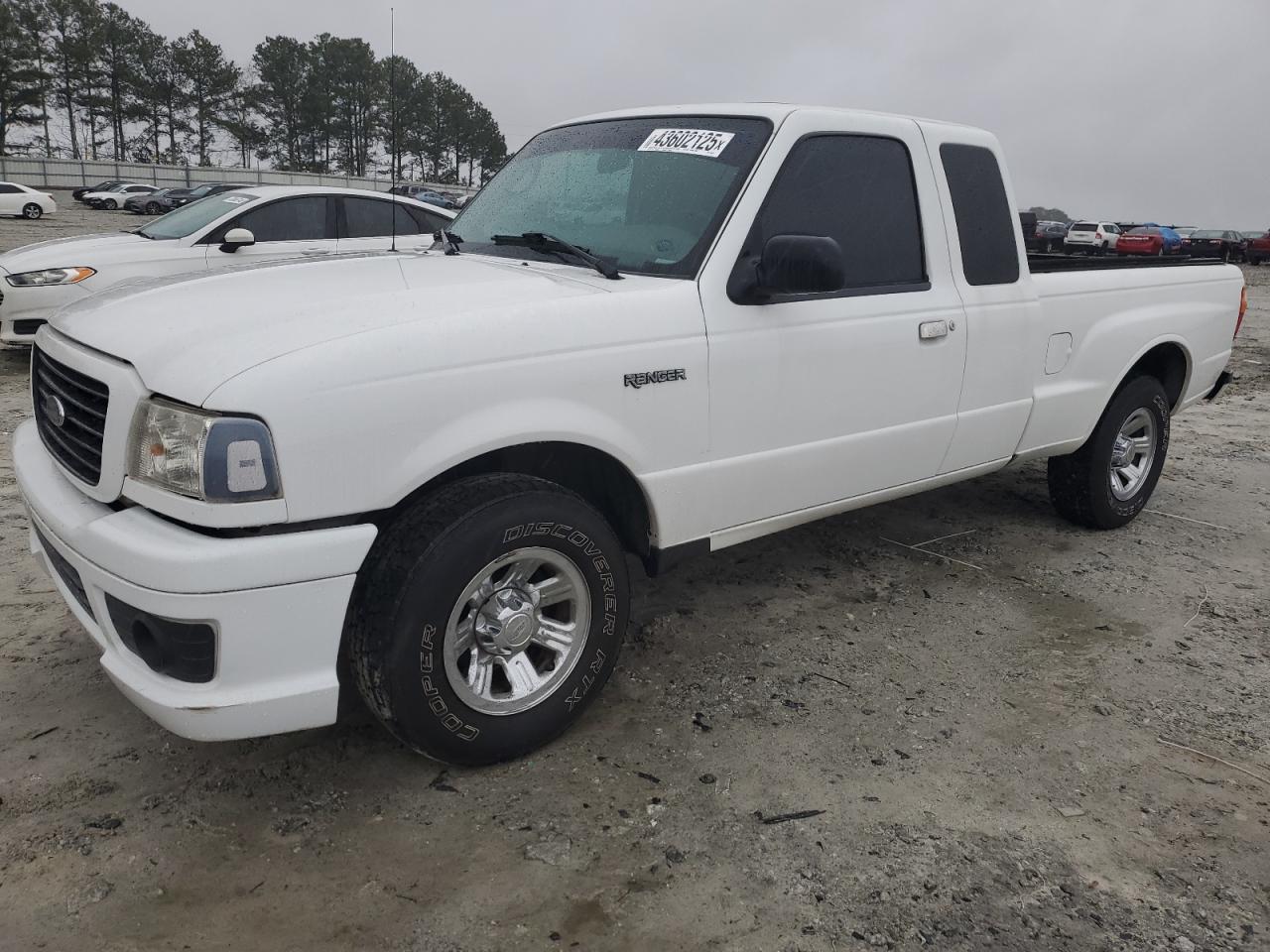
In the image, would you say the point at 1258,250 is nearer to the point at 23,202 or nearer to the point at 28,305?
the point at 28,305

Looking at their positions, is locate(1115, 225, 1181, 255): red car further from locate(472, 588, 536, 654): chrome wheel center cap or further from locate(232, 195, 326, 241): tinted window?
locate(472, 588, 536, 654): chrome wheel center cap

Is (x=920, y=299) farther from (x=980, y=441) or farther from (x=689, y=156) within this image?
(x=689, y=156)

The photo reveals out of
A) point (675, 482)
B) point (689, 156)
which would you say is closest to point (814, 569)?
point (675, 482)

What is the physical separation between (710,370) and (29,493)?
202cm

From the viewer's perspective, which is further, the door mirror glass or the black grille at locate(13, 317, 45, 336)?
the black grille at locate(13, 317, 45, 336)

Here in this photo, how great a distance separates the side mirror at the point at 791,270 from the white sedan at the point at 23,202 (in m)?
36.0

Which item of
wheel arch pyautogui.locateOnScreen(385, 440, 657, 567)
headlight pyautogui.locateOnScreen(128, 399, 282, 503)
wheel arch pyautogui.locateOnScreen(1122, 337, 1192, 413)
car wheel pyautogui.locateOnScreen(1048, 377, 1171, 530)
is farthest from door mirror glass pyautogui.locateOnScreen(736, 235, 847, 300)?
wheel arch pyautogui.locateOnScreen(1122, 337, 1192, 413)

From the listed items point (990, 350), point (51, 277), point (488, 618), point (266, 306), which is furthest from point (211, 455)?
point (51, 277)

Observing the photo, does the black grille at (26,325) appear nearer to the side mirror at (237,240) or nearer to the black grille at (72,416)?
the side mirror at (237,240)

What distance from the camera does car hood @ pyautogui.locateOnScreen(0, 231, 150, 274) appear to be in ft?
25.3

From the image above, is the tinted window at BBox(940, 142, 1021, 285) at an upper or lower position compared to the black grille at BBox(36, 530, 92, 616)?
upper

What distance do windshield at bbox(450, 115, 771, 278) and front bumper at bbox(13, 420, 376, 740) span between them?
4.55 ft

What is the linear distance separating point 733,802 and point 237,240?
635 cm

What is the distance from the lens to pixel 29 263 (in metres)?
7.75
